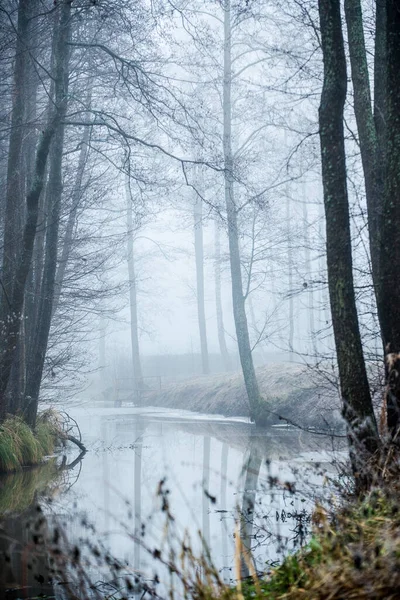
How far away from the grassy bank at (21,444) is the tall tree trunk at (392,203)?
7.01 meters

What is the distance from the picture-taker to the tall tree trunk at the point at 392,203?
5805mm

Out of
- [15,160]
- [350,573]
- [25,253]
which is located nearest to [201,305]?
[15,160]

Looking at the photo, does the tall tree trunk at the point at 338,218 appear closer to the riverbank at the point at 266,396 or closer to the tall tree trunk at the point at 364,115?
the tall tree trunk at the point at 364,115

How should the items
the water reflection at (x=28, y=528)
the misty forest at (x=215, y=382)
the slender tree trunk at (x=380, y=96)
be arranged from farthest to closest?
the slender tree trunk at (x=380, y=96) → the water reflection at (x=28, y=528) → the misty forest at (x=215, y=382)

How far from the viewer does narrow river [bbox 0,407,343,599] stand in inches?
200

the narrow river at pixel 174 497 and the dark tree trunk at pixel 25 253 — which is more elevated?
the dark tree trunk at pixel 25 253

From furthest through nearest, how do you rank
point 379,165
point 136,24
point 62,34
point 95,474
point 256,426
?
point 256,426 < point 62,34 < point 136,24 < point 95,474 < point 379,165

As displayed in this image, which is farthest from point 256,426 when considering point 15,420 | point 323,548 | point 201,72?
point 323,548

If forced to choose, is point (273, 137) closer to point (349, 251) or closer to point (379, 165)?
point (379, 165)

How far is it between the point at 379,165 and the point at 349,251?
201cm

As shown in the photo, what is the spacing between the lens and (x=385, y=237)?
592 cm

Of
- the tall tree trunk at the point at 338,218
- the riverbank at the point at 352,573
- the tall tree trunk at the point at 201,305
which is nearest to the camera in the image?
the riverbank at the point at 352,573

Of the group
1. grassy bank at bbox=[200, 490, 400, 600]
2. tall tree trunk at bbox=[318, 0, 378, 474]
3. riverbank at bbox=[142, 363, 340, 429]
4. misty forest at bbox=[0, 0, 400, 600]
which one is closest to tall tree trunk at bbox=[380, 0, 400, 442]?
misty forest at bbox=[0, 0, 400, 600]

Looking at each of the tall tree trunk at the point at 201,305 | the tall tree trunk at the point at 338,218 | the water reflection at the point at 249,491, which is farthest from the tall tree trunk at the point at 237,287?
the tall tree trunk at the point at 338,218
